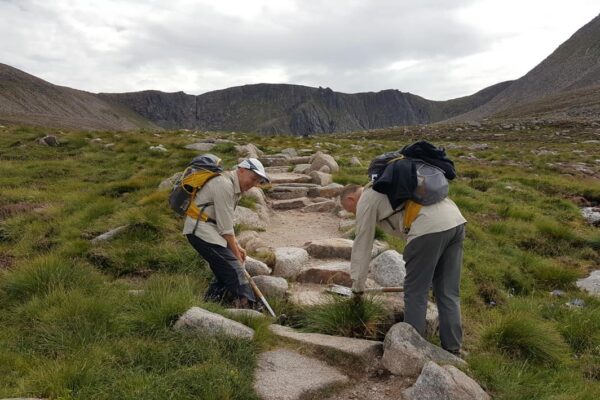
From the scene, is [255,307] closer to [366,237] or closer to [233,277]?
[233,277]

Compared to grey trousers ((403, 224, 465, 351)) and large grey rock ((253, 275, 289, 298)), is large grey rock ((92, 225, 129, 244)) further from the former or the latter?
grey trousers ((403, 224, 465, 351))

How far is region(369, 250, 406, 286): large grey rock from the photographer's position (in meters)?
7.03

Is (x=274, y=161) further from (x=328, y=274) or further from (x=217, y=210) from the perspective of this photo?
(x=217, y=210)

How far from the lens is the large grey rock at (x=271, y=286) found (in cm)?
692

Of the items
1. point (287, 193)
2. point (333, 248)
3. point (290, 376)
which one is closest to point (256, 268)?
point (333, 248)

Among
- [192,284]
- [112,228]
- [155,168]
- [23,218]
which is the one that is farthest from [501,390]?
[155,168]

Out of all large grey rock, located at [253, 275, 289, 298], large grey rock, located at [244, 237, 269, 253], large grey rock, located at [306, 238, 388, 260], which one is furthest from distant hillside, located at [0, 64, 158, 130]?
large grey rock, located at [253, 275, 289, 298]

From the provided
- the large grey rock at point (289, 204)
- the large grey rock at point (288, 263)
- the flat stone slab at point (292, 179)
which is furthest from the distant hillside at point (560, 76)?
the large grey rock at point (288, 263)

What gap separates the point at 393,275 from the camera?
707cm

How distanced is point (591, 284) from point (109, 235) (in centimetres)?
980

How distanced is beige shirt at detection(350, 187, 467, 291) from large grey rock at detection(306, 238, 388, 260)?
3.05 m

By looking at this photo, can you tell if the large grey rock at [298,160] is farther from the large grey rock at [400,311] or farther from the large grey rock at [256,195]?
the large grey rock at [400,311]

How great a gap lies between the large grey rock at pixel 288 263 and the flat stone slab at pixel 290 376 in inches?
101

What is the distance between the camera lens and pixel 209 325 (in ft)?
16.8
